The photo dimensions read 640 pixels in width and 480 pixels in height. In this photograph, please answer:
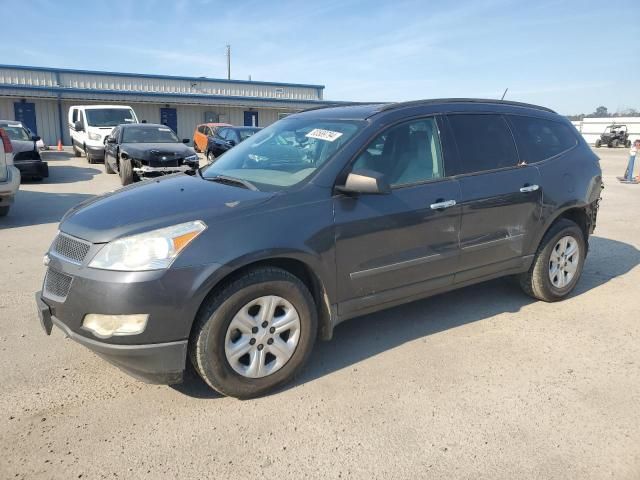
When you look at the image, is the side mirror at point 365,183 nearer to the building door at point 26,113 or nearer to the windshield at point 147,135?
the windshield at point 147,135

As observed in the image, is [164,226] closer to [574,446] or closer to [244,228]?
[244,228]

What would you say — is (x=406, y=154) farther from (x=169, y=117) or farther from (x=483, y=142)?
(x=169, y=117)

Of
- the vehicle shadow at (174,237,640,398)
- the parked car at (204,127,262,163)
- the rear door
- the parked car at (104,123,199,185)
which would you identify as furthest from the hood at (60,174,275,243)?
the parked car at (204,127,262,163)

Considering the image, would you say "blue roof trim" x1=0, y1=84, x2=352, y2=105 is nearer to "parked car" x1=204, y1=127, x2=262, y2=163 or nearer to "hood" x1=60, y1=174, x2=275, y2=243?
"parked car" x1=204, y1=127, x2=262, y2=163

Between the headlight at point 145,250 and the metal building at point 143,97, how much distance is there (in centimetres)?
2785

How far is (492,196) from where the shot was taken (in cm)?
400

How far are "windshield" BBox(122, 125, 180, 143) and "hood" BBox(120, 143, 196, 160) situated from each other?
66 centimetres

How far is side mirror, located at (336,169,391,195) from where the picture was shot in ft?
10.3

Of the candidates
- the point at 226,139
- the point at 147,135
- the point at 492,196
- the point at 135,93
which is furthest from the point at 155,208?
the point at 135,93

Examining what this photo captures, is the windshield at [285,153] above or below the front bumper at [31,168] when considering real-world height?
above

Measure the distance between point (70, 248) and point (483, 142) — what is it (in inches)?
125

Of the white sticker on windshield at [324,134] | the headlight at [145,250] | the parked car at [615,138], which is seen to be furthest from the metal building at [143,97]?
the headlight at [145,250]

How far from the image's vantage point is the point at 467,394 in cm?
315

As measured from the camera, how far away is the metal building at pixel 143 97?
28766mm
